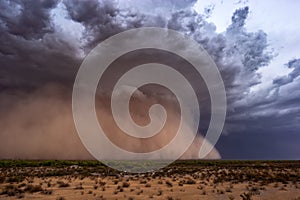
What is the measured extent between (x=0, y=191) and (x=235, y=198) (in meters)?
18.1

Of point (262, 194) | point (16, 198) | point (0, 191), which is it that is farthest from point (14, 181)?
point (262, 194)

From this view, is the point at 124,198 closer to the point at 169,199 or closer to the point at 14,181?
the point at 169,199

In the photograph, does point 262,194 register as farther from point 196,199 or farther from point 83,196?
point 83,196

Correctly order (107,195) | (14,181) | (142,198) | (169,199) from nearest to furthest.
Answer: (169,199)
(142,198)
(107,195)
(14,181)

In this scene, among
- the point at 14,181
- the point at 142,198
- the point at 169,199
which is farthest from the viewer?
the point at 14,181

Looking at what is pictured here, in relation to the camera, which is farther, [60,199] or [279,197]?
[279,197]

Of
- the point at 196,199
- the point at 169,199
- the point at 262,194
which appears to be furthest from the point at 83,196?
the point at 262,194

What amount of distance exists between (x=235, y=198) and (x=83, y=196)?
11.0m

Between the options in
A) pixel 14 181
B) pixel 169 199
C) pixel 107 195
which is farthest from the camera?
pixel 14 181

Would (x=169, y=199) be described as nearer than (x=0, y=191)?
Yes

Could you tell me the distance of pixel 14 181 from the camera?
30.8m

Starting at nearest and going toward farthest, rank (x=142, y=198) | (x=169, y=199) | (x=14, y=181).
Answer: (x=169, y=199)
(x=142, y=198)
(x=14, y=181)

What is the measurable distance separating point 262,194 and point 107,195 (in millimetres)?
12002

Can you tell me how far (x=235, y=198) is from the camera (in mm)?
19891
